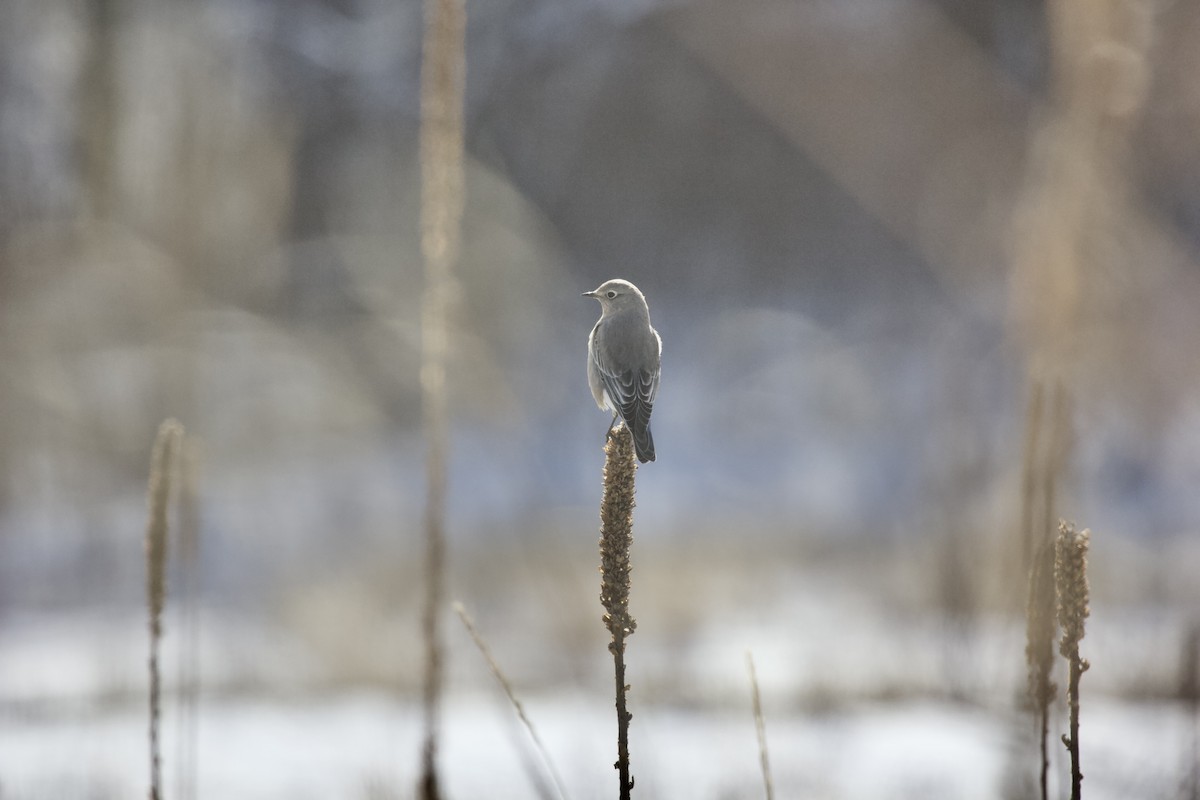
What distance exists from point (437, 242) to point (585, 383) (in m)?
5.96

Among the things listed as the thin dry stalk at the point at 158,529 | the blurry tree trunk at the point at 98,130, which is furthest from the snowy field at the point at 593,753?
the blurry tree trunk at the point at 98,130

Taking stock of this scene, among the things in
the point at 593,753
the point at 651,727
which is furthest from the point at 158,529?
the point at 651,727

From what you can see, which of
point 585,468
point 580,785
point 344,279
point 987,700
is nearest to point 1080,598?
point 580,785

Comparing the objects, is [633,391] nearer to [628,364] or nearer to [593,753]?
[628,364]

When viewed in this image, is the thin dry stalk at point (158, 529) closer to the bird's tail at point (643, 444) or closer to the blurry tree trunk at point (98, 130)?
the bird's tail at point (643, 444)

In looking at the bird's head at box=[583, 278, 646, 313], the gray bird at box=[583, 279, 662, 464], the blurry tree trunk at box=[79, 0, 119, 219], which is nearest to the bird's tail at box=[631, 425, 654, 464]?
the gray bird at box=[583, 279, 662, 464]

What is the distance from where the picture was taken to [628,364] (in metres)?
0.83

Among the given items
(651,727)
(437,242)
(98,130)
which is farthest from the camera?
(98,130)

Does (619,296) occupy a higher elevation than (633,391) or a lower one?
higher

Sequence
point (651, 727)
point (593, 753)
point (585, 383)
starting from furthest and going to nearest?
point (585, 383) < point (651, 727) < point (593, 753)

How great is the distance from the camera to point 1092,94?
0.92 meters

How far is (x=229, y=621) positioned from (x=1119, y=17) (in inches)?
177

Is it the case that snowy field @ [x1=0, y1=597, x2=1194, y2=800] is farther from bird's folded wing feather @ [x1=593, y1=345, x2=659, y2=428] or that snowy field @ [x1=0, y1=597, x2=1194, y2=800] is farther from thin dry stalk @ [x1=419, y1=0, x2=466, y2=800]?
bird's folded wing feather @ [x1=593, y1=345, x2=659, y2=428]

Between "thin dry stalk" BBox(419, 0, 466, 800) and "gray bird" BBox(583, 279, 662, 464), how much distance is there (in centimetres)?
26
